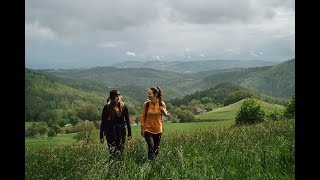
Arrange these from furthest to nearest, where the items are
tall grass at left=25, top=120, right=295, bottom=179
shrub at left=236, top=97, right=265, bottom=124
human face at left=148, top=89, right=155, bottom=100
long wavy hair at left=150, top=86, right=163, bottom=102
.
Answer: shrub at left=236, top=97, right=265, bottom=124 → long wavy hair at left=150, top=86, right=163, bottom=102 → human face at left=148, top=89, right=155, bottom=100 → tall grass at left=25, top=120, right=295, bottom=179

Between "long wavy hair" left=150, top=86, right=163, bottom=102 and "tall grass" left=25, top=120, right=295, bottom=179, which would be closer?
"tall grass" left=25, top=120, right=295, bottom=179

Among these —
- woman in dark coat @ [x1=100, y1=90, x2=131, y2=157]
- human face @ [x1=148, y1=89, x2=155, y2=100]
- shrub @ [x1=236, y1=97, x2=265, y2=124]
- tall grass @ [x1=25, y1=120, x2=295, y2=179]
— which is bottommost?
shrub @ [x1=236, y1=97, x2=265, y2=124]

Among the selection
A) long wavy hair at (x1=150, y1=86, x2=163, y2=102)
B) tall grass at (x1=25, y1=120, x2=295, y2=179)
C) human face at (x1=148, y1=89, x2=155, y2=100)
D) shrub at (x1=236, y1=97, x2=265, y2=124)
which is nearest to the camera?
tall grass at (x1=25, y1=120, x2=295, y2=179)

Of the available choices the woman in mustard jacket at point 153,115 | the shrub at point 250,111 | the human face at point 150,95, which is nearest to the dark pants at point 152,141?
the woman in mustard jacket at point 153,115

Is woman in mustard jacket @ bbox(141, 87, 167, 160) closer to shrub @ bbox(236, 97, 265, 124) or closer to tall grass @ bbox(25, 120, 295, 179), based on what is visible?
tall grass @ bbox(25, 120, 295, 179)

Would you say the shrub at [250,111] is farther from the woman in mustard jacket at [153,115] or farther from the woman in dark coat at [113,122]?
the woman in dark coat at [113,122]

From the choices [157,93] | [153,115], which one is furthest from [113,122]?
[157,93]

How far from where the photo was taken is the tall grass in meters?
6.13

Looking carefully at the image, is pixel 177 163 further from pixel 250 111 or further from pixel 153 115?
pixel 250 111

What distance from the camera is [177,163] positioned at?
22.6ft

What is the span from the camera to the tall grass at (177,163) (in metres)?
6.13

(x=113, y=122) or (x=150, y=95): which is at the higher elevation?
(x=150, y=95)

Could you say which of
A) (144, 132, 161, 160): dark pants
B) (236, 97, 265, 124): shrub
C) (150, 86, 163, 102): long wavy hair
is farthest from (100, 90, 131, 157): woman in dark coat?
(236, 97, 265, 124): shrub
